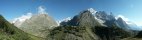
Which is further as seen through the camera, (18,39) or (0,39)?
(18,39)

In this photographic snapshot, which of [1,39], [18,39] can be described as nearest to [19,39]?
[18,39]

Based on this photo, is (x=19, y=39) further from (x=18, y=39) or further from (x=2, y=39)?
(x=2, y=39)

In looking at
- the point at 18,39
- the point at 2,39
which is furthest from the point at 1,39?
the point at 18,39

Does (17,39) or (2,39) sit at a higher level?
(17,39)

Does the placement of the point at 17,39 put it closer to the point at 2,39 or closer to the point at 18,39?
the point at 18,39

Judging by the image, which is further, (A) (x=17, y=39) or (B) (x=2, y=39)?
(A) (x=17, y=39)

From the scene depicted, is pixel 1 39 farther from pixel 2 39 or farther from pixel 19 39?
pixel 19 39

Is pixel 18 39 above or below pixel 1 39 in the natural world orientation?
above
